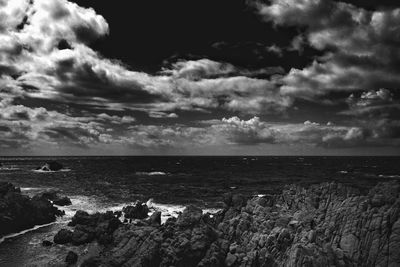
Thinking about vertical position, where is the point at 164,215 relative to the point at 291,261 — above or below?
below

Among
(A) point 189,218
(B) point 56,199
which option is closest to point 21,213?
(B) point 56,199

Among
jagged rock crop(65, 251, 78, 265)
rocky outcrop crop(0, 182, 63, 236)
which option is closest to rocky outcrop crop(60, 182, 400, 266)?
jagged rock crop(65, 251, 78, 265)

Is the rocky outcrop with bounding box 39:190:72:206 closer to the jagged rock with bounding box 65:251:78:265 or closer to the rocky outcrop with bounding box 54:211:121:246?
the rocky outcrop with bounding box 54:211:121:246

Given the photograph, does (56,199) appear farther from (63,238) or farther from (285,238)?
(285,238)

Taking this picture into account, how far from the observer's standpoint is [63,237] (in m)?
34.1

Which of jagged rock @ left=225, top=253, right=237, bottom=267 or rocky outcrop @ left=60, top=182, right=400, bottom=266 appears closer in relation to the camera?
rocky outcrop @ left=60, top=182, right=400, bottom=266

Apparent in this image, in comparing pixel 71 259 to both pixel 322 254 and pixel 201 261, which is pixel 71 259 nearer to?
pixel 201 261

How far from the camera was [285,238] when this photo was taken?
20.4m

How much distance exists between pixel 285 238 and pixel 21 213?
36115mm

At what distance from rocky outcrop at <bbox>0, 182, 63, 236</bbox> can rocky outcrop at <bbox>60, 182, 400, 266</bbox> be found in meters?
19.8

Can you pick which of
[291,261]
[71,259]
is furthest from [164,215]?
[291,261]

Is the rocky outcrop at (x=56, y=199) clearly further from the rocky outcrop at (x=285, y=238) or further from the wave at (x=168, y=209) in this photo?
the rocky outcrop at (x=285, y=238)

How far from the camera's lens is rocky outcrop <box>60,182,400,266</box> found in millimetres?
19094

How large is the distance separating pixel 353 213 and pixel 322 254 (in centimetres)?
538
